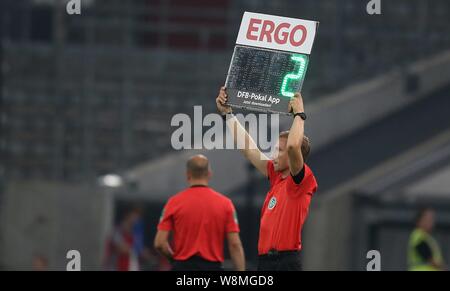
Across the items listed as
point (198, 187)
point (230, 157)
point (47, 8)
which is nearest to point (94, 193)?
point (230, 157)

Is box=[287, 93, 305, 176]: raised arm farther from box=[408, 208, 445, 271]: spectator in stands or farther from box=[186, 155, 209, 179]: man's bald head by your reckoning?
box=[408, 208, 445, 271]: spectator in stands

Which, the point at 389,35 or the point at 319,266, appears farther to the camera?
the point at 389,35

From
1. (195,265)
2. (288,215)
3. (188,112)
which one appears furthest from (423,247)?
(188,112)

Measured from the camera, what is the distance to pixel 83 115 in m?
21.1

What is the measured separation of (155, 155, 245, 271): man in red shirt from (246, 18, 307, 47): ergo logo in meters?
1.45

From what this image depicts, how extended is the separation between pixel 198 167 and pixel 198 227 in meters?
0.44

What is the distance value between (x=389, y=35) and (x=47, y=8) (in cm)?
607

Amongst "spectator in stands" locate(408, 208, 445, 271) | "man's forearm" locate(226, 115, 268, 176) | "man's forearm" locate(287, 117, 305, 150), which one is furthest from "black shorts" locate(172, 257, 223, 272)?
"spectator in stands" locate(408, 208, 445, 271)

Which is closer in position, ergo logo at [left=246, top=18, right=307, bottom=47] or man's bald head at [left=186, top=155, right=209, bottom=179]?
ergo logo at [left=246, top=18, right=307, bottom=47]

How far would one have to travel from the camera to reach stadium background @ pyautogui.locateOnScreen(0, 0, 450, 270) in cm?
1938

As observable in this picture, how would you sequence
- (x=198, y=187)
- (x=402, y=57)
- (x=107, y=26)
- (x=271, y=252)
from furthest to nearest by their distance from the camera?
(x=107, y=26)
(x=402, y=57)
(x=198, y=187)
(x=271, y=252)

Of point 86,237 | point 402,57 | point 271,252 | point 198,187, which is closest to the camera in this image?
point 271,252
